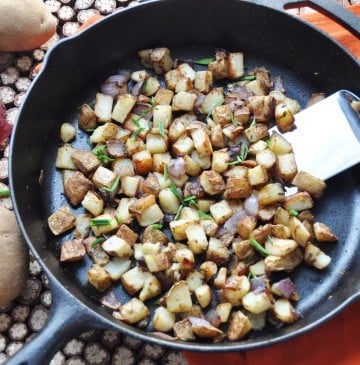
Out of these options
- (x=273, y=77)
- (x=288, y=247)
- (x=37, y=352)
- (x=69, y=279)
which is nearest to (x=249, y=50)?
(x=273, y=77)

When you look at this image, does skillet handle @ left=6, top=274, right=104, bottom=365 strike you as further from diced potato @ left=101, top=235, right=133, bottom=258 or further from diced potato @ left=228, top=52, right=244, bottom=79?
diced potato @ left=228, top=52, right=244, bottom=79

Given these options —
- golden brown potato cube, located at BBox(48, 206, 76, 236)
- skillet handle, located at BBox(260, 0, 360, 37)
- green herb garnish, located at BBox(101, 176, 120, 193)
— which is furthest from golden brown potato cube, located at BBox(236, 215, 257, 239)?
skillet handle, located at BBox(260, 0, 360, 37)

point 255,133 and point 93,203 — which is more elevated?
point 255,133

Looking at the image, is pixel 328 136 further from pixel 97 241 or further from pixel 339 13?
pixel 97 241

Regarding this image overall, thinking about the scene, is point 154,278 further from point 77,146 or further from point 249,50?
point 249,50

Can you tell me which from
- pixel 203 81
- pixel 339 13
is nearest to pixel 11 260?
pixel 203 81
